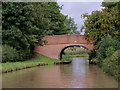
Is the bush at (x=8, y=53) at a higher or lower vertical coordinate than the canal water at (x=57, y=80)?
higher

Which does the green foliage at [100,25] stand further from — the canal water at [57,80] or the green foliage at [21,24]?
the canal water at [57,80]

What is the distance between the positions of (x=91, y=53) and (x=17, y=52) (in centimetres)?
960

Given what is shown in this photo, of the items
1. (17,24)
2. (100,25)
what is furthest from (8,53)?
(100,25)

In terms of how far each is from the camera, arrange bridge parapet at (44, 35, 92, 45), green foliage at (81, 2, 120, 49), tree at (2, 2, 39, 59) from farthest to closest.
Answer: bridge parapet at (44, 35, 92, 45) → green foliage at (81, 2, 120, 49) → tree at (2, 2, 39, 59)

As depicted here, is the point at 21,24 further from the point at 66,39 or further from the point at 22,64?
the point at 66,39

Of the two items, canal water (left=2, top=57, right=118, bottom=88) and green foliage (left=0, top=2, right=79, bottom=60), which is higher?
green foliage (left=0, top=2, right=79, bottom=60)

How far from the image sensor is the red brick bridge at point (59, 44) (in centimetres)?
2948

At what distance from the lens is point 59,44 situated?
3070 centimetres

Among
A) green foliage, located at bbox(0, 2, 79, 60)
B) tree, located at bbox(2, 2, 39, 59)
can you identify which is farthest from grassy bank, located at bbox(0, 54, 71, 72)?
tree, located at bbox(2, 2, 39, 59)

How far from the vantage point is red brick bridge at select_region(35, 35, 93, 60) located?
96.7 feet

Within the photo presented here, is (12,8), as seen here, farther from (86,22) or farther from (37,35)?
(86,22)

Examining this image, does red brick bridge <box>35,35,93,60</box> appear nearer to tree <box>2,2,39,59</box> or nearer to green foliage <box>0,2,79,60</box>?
green foliage <box>0,2,79,60</box>

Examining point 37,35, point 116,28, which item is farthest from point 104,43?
point 37,35

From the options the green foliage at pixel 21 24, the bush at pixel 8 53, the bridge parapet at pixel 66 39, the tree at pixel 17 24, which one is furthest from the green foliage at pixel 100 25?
the bush at pixel 8 53
